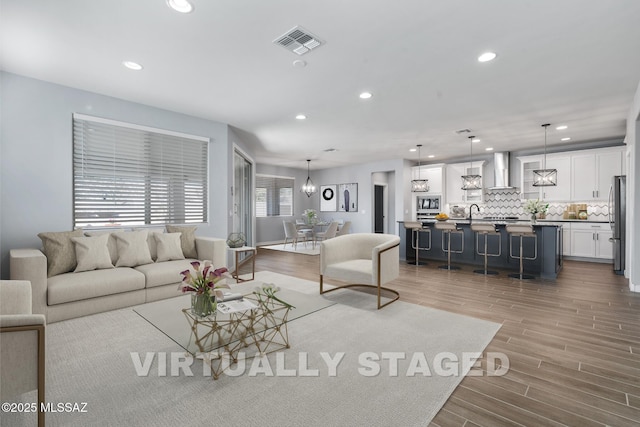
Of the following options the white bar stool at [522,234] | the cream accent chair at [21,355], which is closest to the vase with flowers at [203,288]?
the cream accent chair at [21,355]

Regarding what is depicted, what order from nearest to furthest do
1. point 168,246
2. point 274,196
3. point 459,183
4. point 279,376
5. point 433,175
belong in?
point 279,376, point 168,246, point 459,183, point 433,175, point 274,196

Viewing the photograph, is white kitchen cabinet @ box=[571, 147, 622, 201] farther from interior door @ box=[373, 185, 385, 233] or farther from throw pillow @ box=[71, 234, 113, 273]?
throw pillow @ box=[71, 234, 113, 273]

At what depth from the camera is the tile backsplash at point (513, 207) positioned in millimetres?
6910

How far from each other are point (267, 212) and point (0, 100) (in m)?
7.09

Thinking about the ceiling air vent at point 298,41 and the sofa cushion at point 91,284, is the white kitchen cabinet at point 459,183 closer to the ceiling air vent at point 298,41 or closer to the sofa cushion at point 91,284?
the ceiling air vent at point 298,41

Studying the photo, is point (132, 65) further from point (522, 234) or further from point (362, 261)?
point (522, 234)

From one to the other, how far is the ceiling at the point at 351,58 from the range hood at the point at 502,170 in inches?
89.7

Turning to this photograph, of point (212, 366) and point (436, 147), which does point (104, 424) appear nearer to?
point (212, 366)

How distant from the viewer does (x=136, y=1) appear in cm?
222

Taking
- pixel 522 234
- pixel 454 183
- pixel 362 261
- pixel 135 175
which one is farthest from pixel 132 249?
pixel 454 183

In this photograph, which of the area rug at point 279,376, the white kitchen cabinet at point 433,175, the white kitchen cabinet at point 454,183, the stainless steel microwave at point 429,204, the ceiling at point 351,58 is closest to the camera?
the area rug at point 279,376

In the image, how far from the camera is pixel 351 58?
120 inches

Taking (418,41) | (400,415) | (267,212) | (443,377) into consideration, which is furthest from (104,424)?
(267,212)

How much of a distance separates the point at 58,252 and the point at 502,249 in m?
6.80
